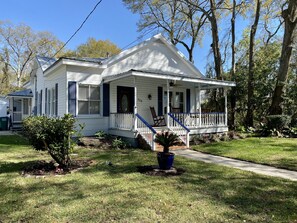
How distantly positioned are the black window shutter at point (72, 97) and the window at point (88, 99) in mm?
319

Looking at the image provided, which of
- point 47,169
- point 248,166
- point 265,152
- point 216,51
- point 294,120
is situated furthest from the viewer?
point 216,51

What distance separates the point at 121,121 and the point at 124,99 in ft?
5.81

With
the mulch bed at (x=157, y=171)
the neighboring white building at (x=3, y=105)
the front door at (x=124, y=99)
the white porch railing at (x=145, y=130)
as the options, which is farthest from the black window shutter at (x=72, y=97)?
the neighboring white building at (x=3, y=105)

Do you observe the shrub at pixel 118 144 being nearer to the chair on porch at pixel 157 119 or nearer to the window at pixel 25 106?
the chair on porch at pixel 157 119

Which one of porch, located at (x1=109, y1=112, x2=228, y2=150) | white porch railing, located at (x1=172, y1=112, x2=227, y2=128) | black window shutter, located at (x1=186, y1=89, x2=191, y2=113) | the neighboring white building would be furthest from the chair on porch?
the neighboring white building

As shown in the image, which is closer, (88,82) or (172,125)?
(172,125)

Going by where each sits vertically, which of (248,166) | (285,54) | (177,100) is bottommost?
(248,166)

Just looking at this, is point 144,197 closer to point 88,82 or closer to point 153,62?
point 88,82

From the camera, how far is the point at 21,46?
3809 centimetres

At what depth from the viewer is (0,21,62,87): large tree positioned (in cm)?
3716

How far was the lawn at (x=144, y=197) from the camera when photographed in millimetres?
3633

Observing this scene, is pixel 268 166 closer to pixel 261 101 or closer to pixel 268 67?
pixel 261 101

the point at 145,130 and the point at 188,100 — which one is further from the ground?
the point at 188,100

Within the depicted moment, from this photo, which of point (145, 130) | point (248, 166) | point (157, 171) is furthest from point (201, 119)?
point (157, 171)
